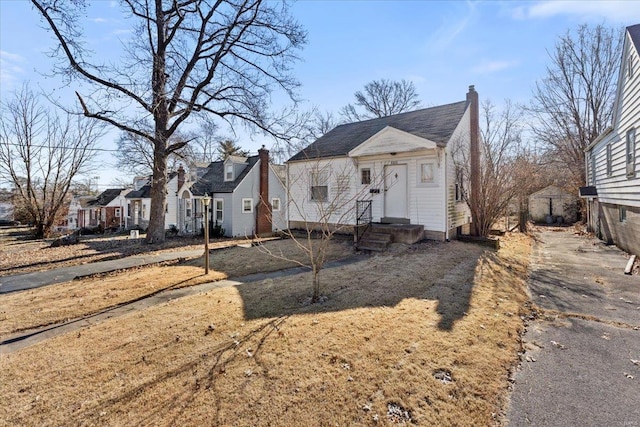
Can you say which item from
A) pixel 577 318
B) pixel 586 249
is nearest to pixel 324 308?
pixel 577 318

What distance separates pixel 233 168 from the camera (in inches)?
807

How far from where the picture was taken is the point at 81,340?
183 inches

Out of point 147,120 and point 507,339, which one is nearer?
point 507,339

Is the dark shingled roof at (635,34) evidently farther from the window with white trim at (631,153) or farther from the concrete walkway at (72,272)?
the concrete walkway at (72,272)

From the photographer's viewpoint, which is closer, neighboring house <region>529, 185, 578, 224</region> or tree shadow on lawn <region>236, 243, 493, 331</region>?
tree shadow on lawn <region>236, 243, 493, 331</region>

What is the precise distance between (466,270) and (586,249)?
7.81 metres

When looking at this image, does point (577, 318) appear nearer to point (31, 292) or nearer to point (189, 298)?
point (189, 298)

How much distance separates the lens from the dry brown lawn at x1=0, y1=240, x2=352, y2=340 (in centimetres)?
583

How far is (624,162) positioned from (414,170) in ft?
23.1

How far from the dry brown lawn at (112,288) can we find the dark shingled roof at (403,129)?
493cm

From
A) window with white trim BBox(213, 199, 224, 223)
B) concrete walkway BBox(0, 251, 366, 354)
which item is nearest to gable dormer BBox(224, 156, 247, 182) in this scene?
window with white trim BBox(213, 199, 224, 223)

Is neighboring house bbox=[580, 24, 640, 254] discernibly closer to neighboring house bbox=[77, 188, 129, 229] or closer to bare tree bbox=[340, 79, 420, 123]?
bare tree bbox=[340, 79, 420, 123]

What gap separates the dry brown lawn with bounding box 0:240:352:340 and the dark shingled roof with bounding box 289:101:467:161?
4932mm

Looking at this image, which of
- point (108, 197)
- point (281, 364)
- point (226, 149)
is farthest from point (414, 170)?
point (108, 197)
